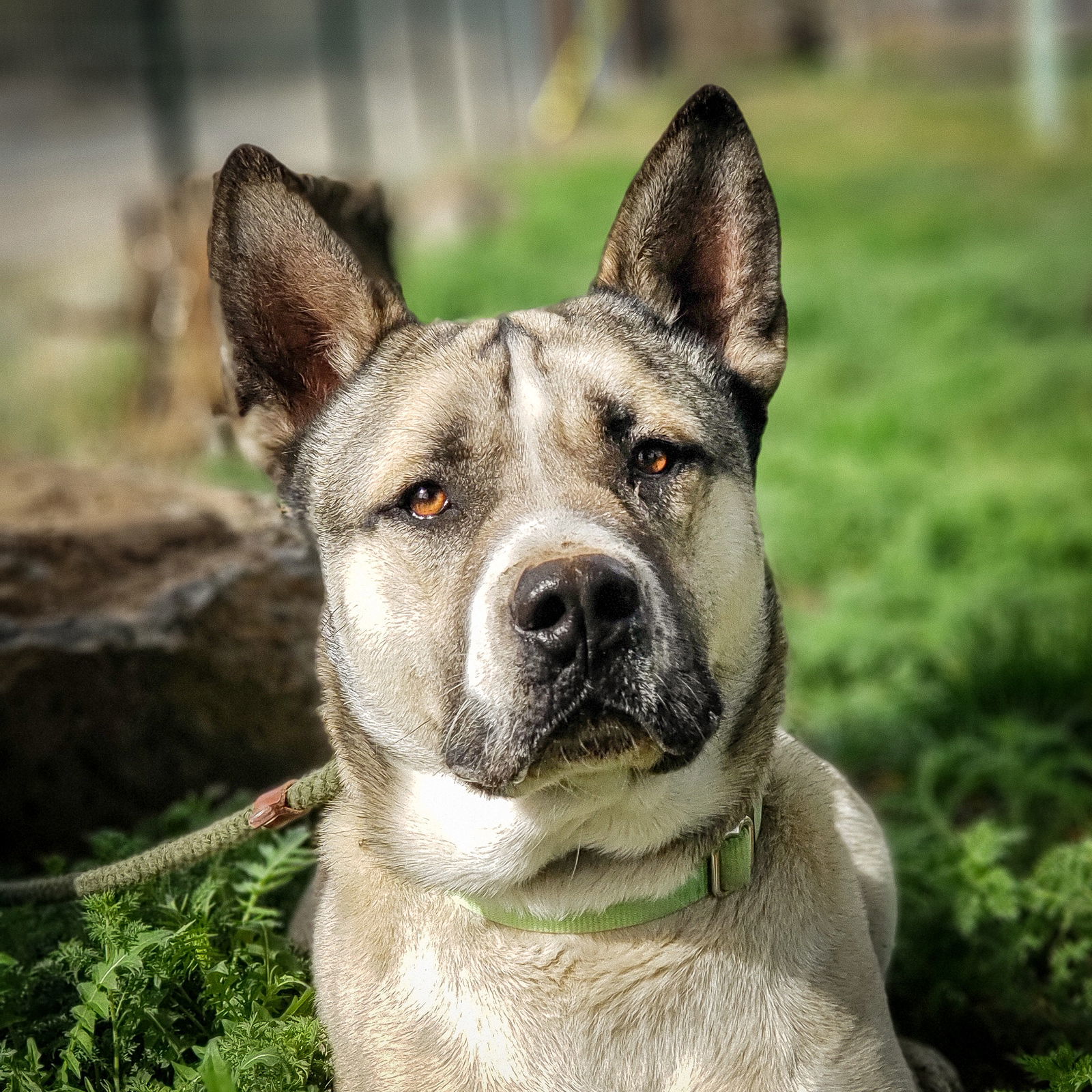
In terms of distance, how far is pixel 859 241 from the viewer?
12781 mm

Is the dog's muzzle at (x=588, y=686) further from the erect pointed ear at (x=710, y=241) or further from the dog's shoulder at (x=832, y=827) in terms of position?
the erect pointed ear at (x=710, y=241)

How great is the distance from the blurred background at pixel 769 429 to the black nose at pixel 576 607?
1.49 m

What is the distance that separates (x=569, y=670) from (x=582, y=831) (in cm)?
50

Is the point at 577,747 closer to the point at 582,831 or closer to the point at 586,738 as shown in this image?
the point at 586,738

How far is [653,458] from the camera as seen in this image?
284 centimetres

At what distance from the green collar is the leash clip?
545 millimetres

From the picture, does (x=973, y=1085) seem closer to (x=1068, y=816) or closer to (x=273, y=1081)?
(x=1068, y=816)

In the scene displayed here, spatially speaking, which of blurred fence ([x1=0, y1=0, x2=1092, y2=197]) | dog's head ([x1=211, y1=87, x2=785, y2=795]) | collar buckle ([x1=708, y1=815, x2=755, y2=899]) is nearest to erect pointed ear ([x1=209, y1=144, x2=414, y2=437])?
dog's head ([x1=211, y1=87, x2=785, y2=795])

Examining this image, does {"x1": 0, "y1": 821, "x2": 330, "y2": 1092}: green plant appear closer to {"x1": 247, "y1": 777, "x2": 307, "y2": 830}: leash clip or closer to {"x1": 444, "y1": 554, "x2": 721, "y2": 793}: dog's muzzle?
{"x1": 247, "y1": 777, "x2": 307, "y2": 830}: leash clip

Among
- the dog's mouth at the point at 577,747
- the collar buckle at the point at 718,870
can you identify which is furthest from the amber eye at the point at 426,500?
the collar buckle at the point at 718,870

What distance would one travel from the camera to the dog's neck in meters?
2.67

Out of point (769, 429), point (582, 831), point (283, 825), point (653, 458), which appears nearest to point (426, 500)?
point (653, 458)

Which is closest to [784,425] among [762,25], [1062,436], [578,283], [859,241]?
[1062,436]

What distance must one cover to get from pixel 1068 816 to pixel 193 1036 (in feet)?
10.4
